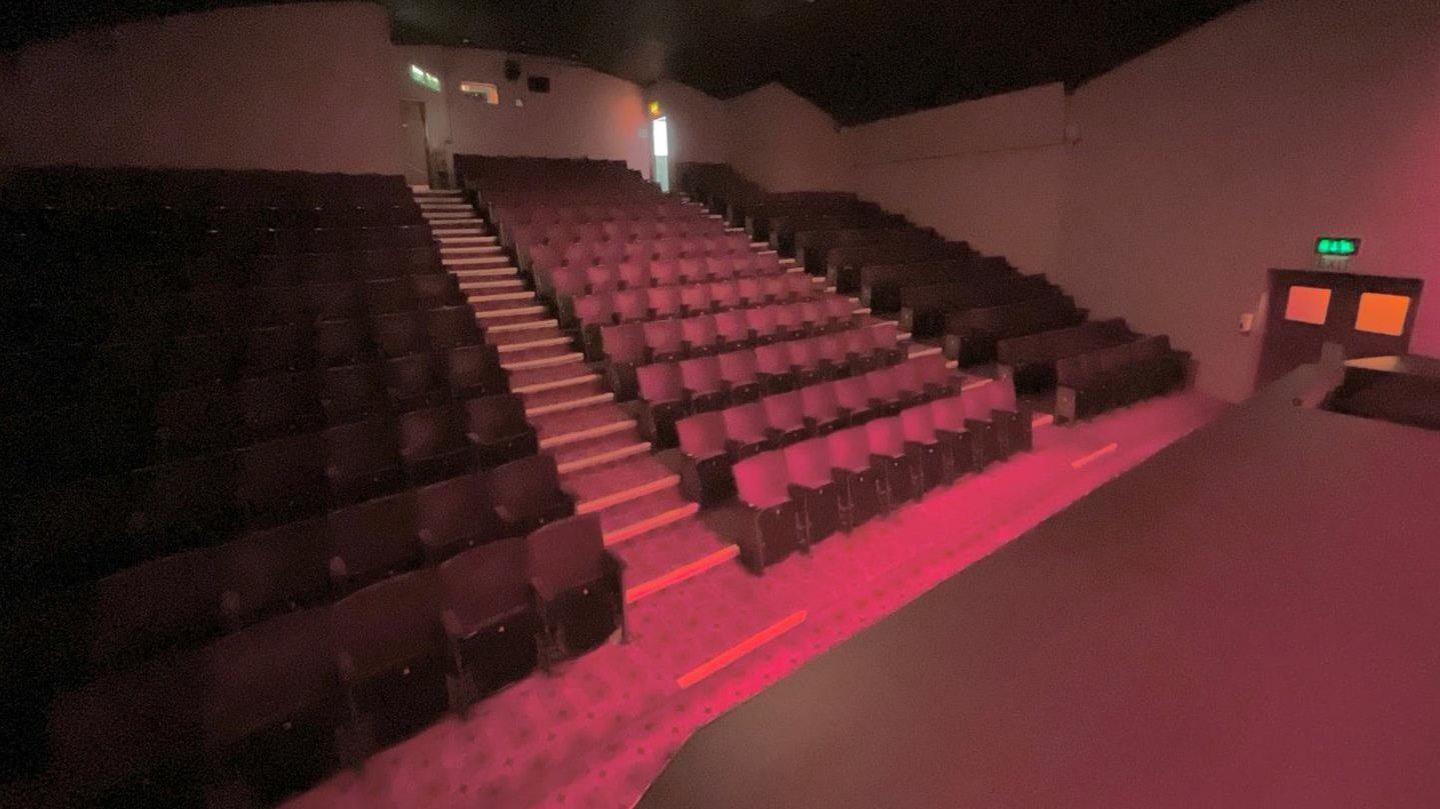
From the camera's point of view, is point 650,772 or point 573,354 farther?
point 573,354

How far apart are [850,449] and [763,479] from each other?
0.48 meters

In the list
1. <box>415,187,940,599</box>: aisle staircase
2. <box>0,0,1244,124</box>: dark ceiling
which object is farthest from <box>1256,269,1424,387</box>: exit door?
<box>415,187,940,599</box>: aisle staircase

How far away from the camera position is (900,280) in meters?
4.99

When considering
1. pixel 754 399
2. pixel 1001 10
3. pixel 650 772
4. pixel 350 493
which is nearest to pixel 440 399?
pixel 350 493

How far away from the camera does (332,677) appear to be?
162 centimetres

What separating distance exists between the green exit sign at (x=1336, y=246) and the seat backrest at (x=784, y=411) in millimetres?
3204

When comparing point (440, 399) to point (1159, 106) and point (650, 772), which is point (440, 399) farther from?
point (1159, 106)

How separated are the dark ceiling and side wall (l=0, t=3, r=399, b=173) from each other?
0.77 ft

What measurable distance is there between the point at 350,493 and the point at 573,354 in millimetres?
1596

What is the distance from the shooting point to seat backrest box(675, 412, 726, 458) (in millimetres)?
2793

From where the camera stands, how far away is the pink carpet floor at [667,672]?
1590mm

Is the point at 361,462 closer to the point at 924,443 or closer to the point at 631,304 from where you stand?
the point at 631,304

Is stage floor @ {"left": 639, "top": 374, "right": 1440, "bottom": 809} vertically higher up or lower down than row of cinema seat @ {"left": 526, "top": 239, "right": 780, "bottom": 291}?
lower down

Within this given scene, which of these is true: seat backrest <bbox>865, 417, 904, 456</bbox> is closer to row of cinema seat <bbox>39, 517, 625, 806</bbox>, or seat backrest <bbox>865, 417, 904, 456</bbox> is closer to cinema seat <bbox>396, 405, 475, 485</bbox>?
row of cinema seat <bbox>39, 517, 625, 806</bbox>
